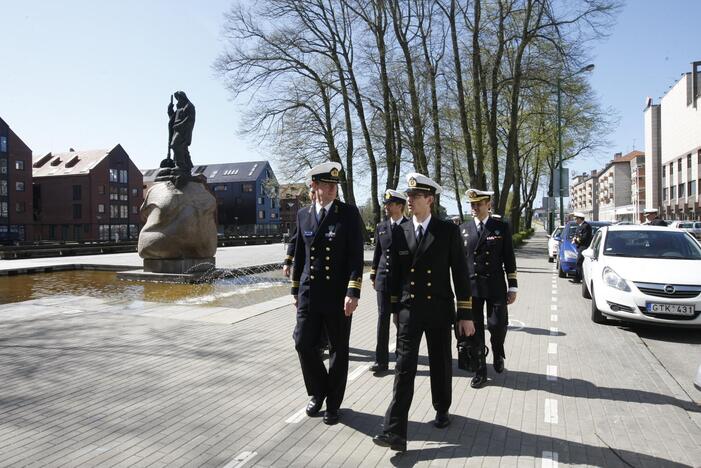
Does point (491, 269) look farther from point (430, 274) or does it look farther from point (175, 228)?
point (175, 228)

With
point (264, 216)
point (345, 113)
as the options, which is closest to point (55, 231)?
point (264, 216)

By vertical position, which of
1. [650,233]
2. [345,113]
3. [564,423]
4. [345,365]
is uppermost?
[345,113]

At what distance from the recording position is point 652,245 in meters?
9.13

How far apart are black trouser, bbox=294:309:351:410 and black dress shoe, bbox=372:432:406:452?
0.76m

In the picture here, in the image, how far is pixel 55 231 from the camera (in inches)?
2672

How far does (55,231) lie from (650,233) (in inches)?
2854

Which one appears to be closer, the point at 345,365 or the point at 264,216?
the point at 345,365

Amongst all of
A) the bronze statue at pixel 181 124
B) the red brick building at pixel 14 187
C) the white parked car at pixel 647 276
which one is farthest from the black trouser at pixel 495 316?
the red brick building at pixel 14 187

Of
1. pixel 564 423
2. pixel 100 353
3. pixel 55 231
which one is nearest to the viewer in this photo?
pixel 564 423

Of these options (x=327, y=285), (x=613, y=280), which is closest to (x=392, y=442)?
(x=327, y=285)

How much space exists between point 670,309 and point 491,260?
3.54 m

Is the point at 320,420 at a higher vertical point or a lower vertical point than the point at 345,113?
lower

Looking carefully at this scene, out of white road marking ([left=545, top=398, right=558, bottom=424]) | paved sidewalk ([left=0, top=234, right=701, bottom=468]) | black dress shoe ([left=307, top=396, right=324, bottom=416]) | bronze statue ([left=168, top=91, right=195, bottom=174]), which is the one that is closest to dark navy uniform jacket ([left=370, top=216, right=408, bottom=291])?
paved sidewalk ([left=0, top=234, right=701, bottom=468])

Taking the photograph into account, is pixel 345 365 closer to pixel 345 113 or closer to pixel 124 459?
pixel 124 459
